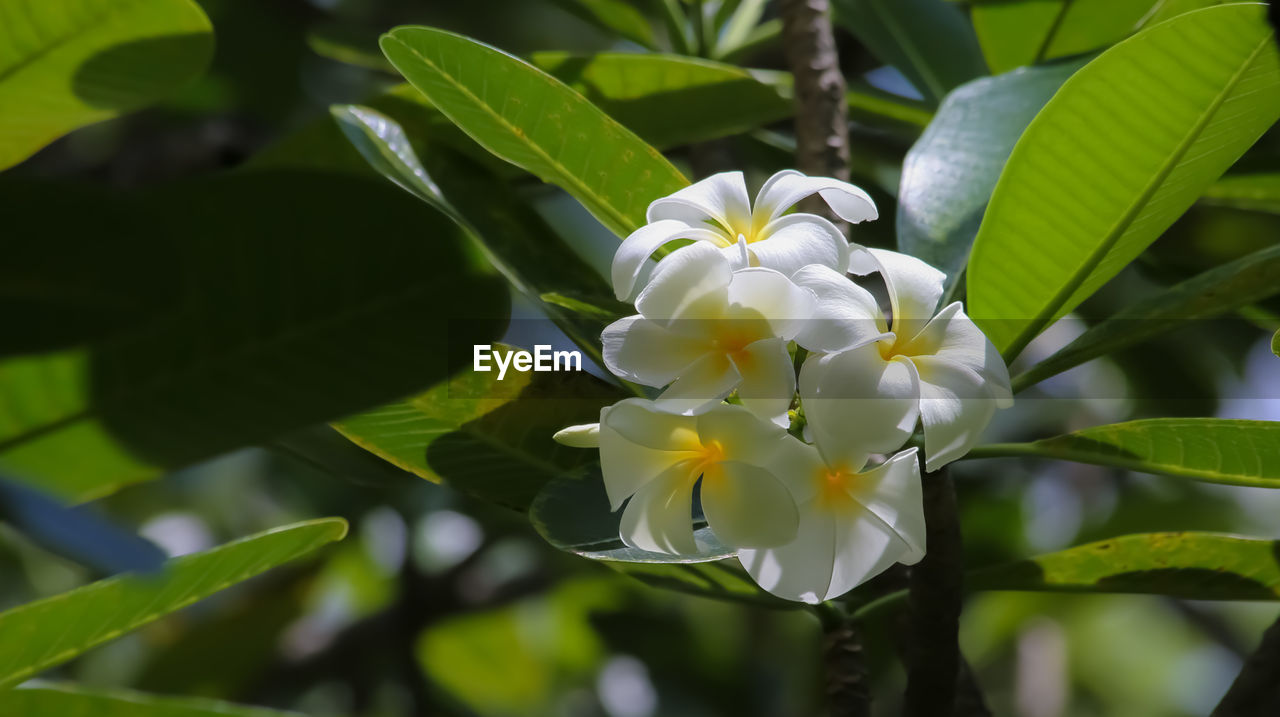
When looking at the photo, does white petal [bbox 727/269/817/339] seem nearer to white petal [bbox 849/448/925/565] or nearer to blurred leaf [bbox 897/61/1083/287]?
A: white petal [bbox 849/448/925/565]

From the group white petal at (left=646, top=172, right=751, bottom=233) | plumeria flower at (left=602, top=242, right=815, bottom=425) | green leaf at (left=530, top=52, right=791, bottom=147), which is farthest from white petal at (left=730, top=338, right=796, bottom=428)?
green leaf at (left=530, top=52, right=791, bottom=147)

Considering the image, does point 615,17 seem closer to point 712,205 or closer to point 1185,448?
point 712,205

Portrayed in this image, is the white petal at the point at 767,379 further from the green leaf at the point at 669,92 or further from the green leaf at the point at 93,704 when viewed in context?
the green leaf at the point at 669,92

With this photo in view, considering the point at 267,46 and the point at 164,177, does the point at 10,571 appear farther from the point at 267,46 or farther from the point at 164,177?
the point at 267,46

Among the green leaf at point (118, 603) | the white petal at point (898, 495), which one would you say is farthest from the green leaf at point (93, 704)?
the white petal at point (898, 495)

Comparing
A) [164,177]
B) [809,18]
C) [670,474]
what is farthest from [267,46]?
[670,474]
